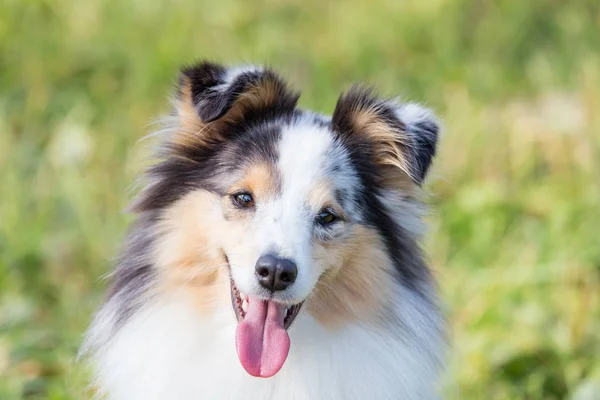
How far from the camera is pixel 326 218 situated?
11.2ft

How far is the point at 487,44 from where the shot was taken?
8742mm

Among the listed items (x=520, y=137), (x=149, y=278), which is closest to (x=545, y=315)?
(x=520, y=137)

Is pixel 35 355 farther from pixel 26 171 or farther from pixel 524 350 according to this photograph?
pixel 524 350

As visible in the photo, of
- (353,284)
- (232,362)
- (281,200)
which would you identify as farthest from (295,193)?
(232,362)

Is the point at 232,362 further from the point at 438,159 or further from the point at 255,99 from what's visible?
the point at 438,159

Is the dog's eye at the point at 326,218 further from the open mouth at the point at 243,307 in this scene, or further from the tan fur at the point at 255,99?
the tan fur at the point at 255,99

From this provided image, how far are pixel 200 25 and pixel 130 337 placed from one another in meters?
5.51

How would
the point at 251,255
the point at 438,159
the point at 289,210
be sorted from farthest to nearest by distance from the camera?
the point at 438,159 < the point at 289,210 < the point at 251,255

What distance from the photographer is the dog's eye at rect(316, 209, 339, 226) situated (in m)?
3.39

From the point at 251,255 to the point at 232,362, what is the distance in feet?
1.58

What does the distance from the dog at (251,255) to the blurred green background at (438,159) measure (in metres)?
0.78

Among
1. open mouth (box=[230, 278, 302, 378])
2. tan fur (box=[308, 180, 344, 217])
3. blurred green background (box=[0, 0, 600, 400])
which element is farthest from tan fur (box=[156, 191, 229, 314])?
blurred green background (box=[0, 0, 600, 400])

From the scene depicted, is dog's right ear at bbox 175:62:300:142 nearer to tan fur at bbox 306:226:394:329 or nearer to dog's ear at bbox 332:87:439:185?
dog's ear at bbox 332:87:439:185

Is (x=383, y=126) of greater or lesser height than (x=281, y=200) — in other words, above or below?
above
